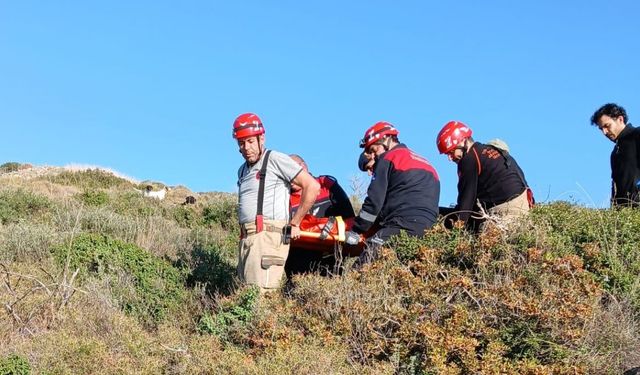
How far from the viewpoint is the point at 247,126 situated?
253 inches

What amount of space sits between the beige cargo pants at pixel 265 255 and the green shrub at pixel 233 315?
512mm

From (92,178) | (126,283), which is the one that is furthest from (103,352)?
(92,178)

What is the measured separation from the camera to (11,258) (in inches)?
308

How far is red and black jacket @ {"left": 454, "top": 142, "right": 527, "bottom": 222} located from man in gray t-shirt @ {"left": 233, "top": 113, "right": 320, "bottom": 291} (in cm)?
143

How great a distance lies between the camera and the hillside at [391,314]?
15.4 ft

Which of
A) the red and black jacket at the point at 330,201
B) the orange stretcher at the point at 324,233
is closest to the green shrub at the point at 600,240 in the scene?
the orange stretcher at the point at 324,233

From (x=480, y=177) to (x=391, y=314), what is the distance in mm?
2311

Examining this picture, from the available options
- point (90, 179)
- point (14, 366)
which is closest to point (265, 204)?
point (14, 366)

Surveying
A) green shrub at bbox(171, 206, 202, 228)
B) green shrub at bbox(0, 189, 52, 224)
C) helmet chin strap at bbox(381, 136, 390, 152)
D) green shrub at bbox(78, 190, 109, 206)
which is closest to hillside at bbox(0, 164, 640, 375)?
helmet chin strap at bbox(381, 136, 390, 152)

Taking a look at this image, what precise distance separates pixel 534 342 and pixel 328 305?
1.49 metres

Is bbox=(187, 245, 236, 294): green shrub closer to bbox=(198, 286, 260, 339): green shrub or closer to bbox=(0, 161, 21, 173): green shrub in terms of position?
bbox=(198, 286, 260, 339): green shrub

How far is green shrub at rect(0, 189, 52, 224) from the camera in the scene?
10.8m

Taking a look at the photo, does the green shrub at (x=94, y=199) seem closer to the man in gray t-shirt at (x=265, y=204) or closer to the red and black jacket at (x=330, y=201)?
the red and black jacket at (x=330, y=201)

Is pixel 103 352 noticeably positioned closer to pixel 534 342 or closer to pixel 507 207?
pixel 534 342
